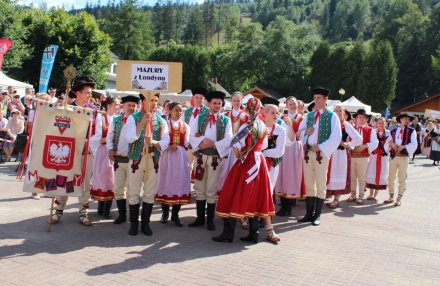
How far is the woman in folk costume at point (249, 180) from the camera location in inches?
238

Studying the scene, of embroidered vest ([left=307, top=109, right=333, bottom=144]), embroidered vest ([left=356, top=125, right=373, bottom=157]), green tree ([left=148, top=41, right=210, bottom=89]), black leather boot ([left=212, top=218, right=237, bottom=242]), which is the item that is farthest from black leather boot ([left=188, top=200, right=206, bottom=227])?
green tree ([left=148, top=41, right=210, bottom=89])

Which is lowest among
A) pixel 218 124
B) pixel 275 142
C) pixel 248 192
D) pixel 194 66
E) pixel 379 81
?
pixel 248 192

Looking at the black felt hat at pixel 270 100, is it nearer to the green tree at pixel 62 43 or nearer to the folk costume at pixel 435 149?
the folk costume at pixel 435 149

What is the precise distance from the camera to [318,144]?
763 cm

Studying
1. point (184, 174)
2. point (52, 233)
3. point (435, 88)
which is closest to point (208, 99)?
point (184, 174)

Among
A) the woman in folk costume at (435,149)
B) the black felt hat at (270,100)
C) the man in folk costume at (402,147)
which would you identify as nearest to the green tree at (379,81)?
the woman in folk costume at (435,149)

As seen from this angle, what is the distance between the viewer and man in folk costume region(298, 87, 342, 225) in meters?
7.55

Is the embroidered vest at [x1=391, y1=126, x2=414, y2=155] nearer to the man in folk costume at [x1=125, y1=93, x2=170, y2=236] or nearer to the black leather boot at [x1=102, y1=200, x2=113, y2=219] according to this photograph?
the man in folk costume at [x1=125, y1=93, x2=170, y2=236]

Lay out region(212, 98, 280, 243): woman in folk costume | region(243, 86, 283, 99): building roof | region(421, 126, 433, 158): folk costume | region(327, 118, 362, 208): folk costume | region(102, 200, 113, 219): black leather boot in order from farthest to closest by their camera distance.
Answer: region(243, 86, 283, 99): building roof → region(421, 126, 433, 158): folk costume → region(327, 118, 362, 208): folk costume → region(102, 200, 113, 219): black leather boot → region(212, 98, 280, 243): woman in folk costume

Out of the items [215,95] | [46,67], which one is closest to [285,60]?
[46,67]

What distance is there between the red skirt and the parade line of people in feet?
0.04

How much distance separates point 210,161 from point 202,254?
5.17 ft

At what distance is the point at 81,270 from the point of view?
4988 mm

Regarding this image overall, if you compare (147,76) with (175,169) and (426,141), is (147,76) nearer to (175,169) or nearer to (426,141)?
(175,169)
